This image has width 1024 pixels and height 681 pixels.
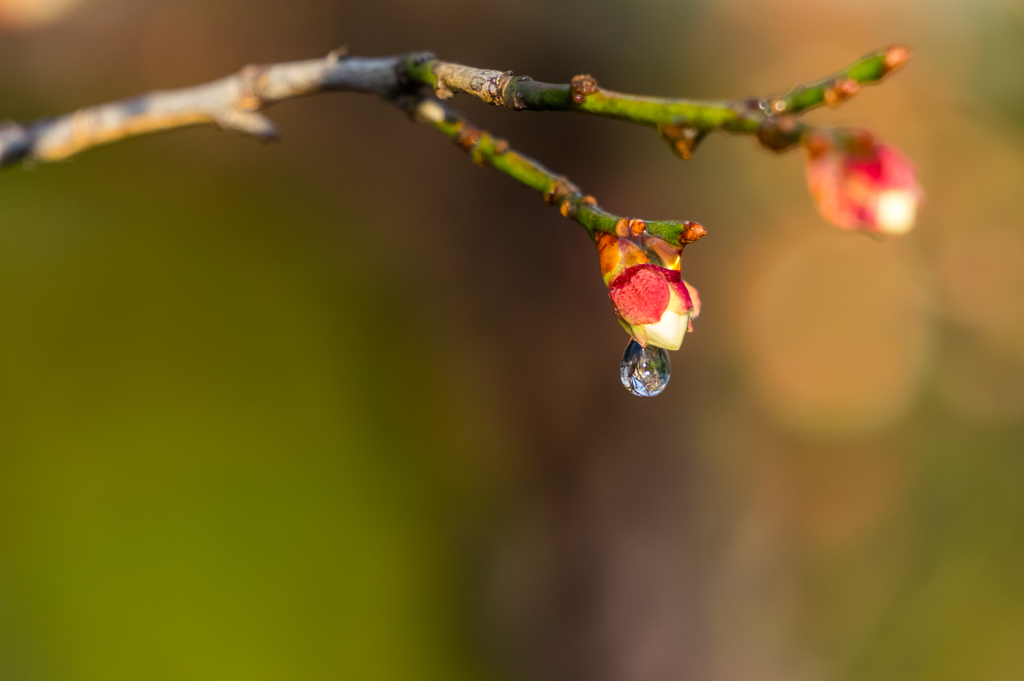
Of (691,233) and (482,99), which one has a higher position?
(482,99)

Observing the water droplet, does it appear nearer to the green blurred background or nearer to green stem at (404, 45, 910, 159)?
green stem at (404, 45, 910, 159)

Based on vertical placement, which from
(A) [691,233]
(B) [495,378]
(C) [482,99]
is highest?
(B) [495,378]

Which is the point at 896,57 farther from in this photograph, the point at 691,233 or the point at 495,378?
the point at 495,378

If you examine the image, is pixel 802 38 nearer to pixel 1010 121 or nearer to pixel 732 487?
pixel 1010 121

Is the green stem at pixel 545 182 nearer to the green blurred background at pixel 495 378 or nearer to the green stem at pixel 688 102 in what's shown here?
the green stem at pixel 688 102

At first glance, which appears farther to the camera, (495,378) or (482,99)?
(495,378)

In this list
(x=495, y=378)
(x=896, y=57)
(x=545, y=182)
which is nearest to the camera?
(x=896, y=57)

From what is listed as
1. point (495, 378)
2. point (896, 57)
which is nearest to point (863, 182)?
point (896, 57)
